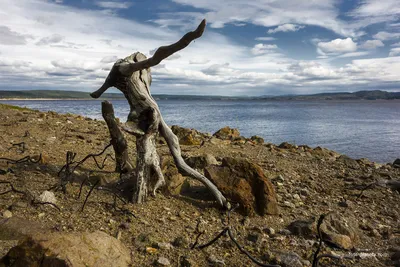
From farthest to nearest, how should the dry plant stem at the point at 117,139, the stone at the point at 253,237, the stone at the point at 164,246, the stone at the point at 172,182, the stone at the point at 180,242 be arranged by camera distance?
the dry plant stem at the point at 117,139
the stone at the point at 172,182
the stone at the point at 253,237
the stone at the point at 180,242
the stone at the point at 164,246

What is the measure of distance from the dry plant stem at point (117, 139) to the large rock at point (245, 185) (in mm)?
1669

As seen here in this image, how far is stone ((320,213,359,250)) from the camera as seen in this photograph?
5184 millimetres

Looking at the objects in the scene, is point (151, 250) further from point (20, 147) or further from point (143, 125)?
point (20, 147)

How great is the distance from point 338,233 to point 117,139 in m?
4.19

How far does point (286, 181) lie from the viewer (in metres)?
8.21

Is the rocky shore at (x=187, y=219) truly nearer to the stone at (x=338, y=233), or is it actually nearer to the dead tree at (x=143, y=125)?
the stone at (x=338, y=233)

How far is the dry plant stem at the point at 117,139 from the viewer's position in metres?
6.61

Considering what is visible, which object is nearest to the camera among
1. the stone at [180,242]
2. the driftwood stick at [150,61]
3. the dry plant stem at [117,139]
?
the driftwood stick at [150,61]

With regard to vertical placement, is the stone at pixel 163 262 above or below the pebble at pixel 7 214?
below

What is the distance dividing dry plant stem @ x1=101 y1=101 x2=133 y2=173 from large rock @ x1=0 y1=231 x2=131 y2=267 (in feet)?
9.89

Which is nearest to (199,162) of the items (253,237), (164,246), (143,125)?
(143,125)

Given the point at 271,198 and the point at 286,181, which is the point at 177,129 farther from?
the point at 271,198

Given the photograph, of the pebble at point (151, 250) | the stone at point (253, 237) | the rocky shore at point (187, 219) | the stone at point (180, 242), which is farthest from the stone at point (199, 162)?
the pebble at point (151, 250)

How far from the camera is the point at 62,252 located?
11.3 feet
